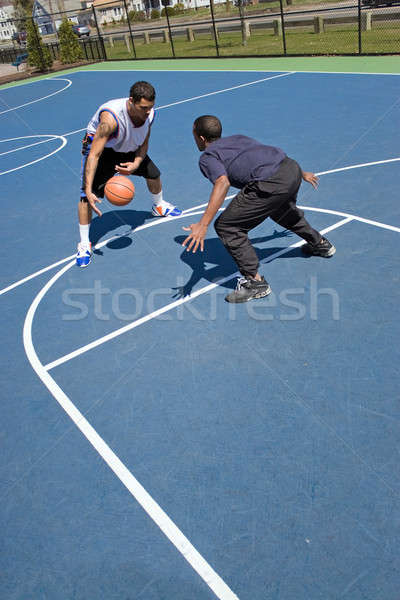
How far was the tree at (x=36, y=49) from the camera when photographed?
90.8 ft

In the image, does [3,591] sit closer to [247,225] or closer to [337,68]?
[247,225]

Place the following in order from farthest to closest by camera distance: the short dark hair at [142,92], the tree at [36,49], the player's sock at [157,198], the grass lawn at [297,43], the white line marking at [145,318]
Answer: the tree at [36,49] < the grass lawn at [297,43] < the player's sock at [157,198] < the short dark hair at [142,92] < the white line marking at [145,318]

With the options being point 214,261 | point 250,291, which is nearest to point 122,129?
point 214,261

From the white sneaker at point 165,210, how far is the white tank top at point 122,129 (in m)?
1.05

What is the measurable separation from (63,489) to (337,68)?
15.2 m

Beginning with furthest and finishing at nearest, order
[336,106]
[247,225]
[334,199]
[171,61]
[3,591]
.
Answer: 1. [171,61]
2. [336,106]
3. [334,199]
4. [247,225]
5. [3,591]

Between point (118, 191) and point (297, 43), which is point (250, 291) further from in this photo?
point (297, 43)

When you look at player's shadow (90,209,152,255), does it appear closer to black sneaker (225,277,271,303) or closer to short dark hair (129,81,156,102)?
short dark hair (129,81,156,102)

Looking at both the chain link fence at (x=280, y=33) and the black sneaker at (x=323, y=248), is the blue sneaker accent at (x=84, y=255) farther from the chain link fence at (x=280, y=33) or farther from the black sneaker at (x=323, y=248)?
the chain link fence at (x=280, y=33)

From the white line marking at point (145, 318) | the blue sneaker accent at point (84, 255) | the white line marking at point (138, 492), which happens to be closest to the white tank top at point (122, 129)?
the blue sneaker accent at point (84, 255)

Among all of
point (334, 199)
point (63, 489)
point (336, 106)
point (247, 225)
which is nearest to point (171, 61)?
point (336, 106)

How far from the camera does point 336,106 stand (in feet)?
37.3

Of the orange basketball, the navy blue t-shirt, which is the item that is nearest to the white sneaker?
the orange basketball

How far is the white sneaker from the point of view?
7.46 m
